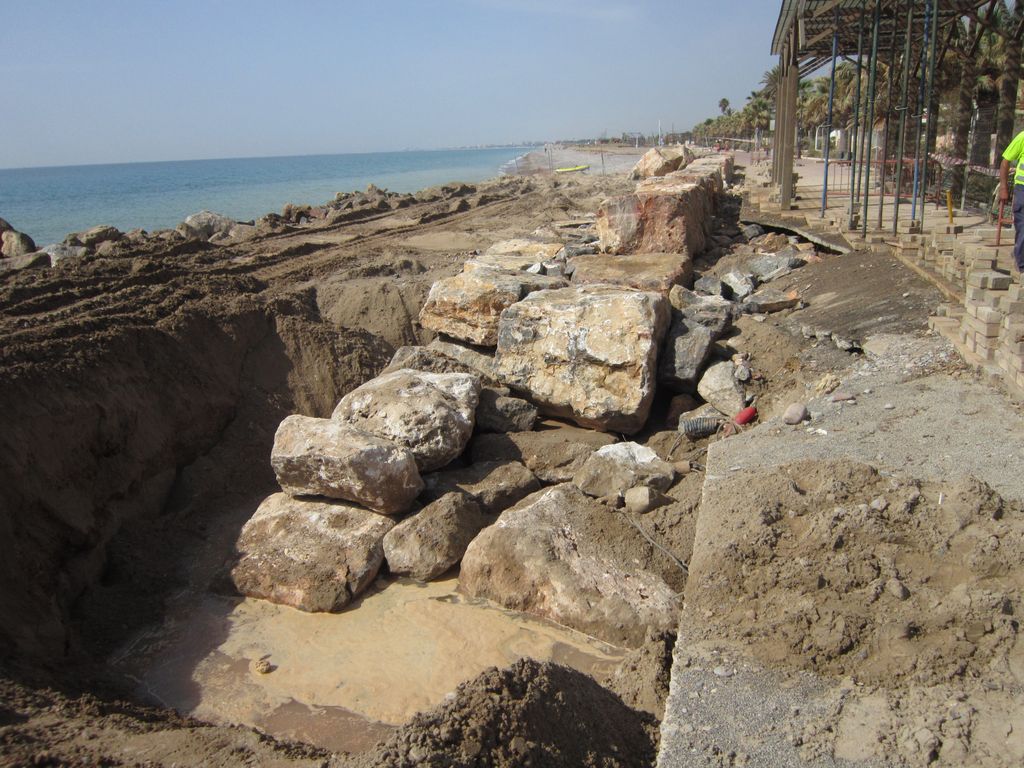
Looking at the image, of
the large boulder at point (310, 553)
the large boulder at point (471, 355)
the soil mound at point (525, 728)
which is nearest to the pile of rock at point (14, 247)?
the large boulder at point (471, 355)

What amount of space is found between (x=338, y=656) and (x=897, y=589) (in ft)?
11.0

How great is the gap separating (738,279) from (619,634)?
6.01 m

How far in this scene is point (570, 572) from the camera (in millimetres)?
4910

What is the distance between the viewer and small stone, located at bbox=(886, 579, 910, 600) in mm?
3240

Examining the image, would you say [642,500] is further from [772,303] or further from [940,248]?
[940,248]

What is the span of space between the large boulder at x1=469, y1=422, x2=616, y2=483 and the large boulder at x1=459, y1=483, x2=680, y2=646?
1069 mm

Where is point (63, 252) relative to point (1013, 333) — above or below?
above

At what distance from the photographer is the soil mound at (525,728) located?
100 inches

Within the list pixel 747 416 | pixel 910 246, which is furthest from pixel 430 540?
pixel 910 246

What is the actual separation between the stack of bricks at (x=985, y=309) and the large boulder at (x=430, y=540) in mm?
4076

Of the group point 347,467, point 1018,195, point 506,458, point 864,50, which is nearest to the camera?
point 347,467

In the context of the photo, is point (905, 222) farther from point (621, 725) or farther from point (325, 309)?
point (621, 725)

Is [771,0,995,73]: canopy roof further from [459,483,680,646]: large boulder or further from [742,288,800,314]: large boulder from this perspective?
[459,483,680,646]: large boulder

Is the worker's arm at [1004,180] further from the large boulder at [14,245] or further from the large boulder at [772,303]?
the large boulder at [14,245]
